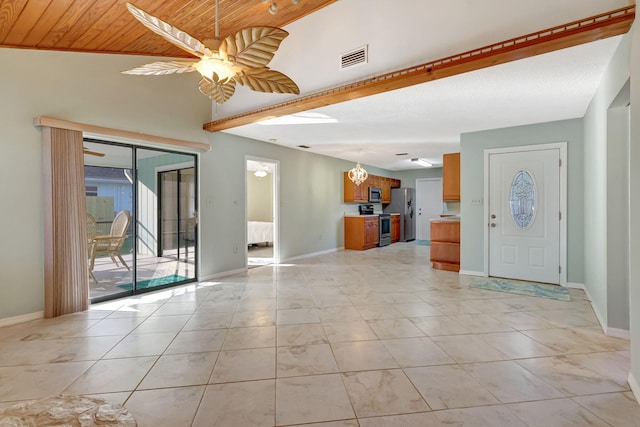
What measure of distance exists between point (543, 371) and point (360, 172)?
5.71m

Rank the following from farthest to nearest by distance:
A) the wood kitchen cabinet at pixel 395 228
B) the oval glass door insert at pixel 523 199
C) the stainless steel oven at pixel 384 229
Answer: the wood kitchen cabinet at pixel 395 228 → the stainless steel oven at pixel 384 229 → the oval glass door insert at pixel 523 199

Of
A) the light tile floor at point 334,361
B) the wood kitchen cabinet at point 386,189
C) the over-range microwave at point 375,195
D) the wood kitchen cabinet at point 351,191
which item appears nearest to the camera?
the light tile floor at point 334,361

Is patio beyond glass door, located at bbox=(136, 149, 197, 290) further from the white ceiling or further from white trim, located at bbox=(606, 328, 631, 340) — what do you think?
white trim, located at bbox=(606, 328, 631, 340)

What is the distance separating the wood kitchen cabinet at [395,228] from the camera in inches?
374

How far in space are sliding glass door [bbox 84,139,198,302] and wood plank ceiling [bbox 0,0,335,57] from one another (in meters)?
1.10

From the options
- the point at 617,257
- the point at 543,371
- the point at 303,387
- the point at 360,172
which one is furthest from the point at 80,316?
the point at 360,172

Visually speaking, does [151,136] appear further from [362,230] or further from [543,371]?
[362,230]

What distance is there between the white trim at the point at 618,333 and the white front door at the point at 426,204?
7.48m

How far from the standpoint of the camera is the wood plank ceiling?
2.77 meters

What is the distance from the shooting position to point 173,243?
507 centimetres

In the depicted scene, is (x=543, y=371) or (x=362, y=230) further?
(x=362, y=230)

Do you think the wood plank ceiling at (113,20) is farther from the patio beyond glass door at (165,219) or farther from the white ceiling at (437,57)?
the patio beyond glass door at (165,219)

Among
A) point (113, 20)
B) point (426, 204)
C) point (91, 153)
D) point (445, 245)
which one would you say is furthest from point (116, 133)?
point (426, 204)

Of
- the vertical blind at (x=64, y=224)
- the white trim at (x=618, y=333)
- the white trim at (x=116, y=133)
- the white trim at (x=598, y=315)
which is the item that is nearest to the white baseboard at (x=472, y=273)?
the white trim at (x=598, y=315)
